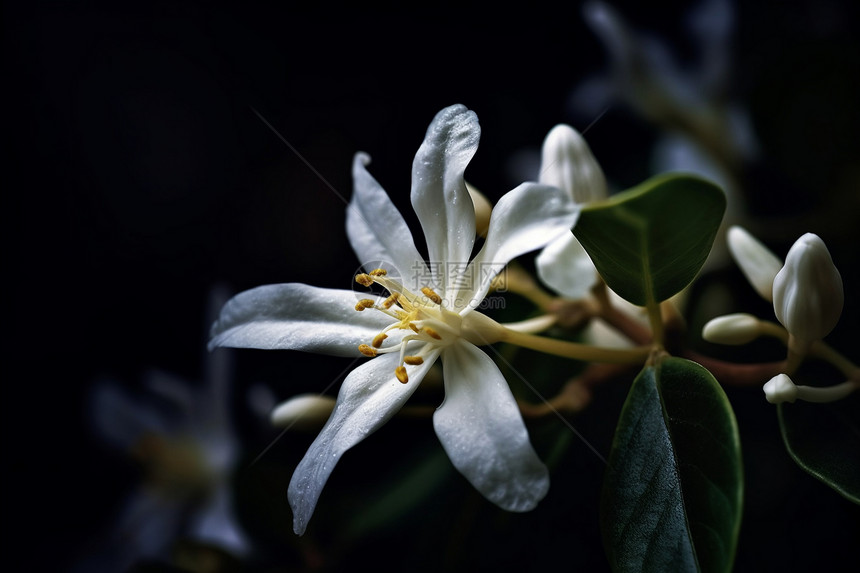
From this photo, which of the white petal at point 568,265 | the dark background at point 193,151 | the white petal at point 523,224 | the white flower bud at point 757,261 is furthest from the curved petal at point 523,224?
the dark background at point 193,151

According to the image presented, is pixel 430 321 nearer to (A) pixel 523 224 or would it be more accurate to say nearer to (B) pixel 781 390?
(A) pixel 523 224

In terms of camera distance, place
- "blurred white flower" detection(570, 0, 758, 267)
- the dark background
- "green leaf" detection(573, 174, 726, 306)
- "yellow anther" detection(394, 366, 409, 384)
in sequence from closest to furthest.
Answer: "green leaf" detection(573, 174, 726, 306) → "yellow anther" detection(394, 366, 409, 384) → "blurred white flower" detection(570, 0, 758, 267) → the dark background

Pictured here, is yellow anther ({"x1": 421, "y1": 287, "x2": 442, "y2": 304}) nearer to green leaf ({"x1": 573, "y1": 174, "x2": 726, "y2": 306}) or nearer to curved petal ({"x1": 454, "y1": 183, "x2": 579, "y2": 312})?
curved petal ({"x1": 454, "y1": 183, "x2": 579, "y2": 312})

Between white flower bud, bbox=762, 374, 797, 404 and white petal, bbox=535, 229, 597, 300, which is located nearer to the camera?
white flower bud, bbox=762, 374, 797, 404

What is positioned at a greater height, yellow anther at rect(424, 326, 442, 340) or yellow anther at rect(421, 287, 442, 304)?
yellow anther at rect(421, 287, 442, 304)

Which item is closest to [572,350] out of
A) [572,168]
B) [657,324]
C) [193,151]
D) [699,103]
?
[657,324]

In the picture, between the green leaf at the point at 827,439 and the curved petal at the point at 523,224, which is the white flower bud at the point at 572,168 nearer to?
the curved petal at the point at 523,224

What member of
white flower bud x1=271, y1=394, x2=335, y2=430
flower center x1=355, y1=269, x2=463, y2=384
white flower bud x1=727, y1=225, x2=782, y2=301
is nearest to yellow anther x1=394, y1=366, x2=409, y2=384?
flower center x1=355, y1=269, x2=463, y2=384

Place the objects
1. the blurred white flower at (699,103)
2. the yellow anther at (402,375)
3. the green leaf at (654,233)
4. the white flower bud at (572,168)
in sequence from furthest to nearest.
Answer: the blurred white flower at (699,103) → the white flower bud at (572,168) → the yellow anther at (402,375) → the green leaf at (654,233)
